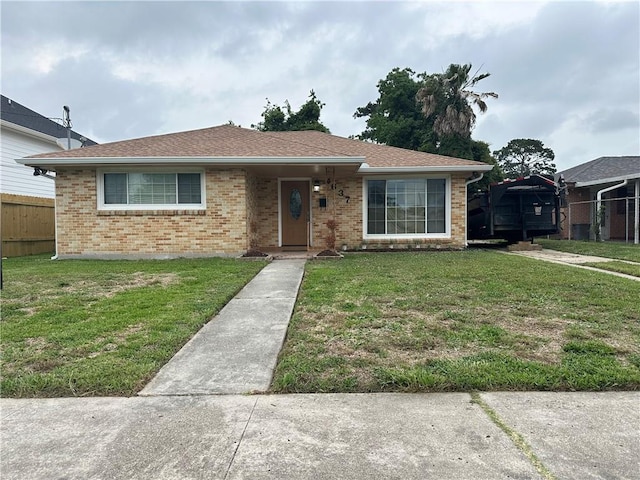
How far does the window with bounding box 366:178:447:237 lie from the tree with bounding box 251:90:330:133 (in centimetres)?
1469

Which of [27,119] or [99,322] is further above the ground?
[27,119]

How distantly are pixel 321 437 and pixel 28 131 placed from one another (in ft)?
Result: 63.6

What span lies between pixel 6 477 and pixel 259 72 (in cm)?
1988

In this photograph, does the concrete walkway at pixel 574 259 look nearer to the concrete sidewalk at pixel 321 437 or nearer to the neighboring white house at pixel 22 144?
the concrete sidewalk at pixel 321 437

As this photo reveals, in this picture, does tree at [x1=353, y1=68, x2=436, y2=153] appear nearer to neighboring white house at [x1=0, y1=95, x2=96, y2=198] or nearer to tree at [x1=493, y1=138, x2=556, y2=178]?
neighboring white house at [x1=0, y1=95, x2=96, y2=198]

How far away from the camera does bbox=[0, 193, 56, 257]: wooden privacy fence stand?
12.7 m

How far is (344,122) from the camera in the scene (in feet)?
118

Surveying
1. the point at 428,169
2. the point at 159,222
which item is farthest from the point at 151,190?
the point at 428,169

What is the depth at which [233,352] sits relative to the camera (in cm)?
379

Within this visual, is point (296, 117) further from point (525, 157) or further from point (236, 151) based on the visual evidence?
point (525, 157)

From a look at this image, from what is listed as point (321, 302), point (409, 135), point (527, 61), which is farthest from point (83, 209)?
point (409, 135)

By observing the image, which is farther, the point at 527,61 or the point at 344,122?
the point at 344,122

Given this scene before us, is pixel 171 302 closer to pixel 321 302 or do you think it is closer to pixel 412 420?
pixel 321 302

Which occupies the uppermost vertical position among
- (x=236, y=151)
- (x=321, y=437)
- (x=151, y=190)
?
(x=236, y=151)
